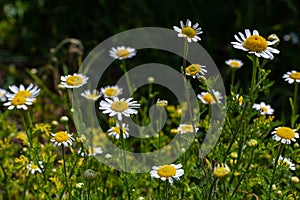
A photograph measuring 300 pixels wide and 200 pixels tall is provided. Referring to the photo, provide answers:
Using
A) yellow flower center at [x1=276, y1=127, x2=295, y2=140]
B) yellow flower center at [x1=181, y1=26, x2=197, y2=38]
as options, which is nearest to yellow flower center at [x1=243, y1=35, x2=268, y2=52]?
yellow flower center at [x1=181, y1=26, x2=197, y2=38]

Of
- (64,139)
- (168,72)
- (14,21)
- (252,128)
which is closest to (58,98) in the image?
(168,72)

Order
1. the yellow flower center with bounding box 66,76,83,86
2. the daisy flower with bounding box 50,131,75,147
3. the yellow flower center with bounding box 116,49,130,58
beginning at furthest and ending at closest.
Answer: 1. the yellow flower center with bounding box 116,49,130,58
2. the yellow flower center with bounding box 66,76,83,86
3. the daisy flower with bounding box 50,131,75,147

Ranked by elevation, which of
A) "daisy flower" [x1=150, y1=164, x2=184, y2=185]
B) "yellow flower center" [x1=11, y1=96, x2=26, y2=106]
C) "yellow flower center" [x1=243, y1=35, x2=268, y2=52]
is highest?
"yellow flower center" [x1=243, y1=35, x2=268, y2=52]

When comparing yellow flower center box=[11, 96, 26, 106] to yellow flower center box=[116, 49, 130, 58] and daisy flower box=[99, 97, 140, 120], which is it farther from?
yellow flower center box=[116, 49, 130, 58]

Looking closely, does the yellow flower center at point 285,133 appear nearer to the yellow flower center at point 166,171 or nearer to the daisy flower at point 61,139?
the yellow flower center at point 166,171

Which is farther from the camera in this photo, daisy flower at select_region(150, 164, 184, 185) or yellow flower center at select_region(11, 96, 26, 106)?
yellow flower center at select_region(11, 96, 26, 106)

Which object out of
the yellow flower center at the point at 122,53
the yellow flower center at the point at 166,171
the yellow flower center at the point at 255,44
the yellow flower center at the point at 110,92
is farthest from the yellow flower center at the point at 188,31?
the yellow flower center at the point at 122,53

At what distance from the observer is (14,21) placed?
3.16m

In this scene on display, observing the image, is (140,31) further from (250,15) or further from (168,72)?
(250,15)

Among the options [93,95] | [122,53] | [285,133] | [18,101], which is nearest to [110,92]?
[93,95]

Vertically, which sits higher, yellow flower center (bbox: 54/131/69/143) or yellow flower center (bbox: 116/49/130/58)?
yellow flower center (bbox: 116/49/130/58)

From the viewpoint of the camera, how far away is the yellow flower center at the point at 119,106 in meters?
1.41

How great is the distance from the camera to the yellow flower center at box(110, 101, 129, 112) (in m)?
1.41

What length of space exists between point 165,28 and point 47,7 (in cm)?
71
